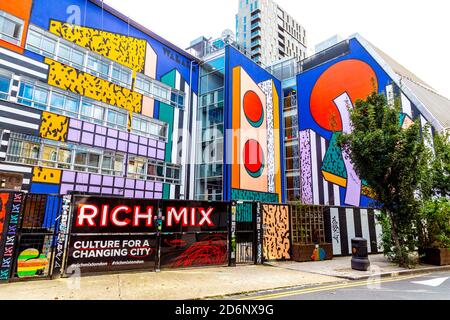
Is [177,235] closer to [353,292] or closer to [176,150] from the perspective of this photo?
[353,292]

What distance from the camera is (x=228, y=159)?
26.4 m

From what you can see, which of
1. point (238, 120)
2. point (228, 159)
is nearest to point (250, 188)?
point (228, 159)

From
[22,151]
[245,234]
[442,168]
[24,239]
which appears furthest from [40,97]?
[442,168]

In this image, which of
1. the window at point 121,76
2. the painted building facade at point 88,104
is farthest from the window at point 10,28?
the window at point 121,76

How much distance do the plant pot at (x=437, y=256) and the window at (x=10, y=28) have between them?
2473cm

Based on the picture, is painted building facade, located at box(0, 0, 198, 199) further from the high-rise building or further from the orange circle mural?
the high-rise building

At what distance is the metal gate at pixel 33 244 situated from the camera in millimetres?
7551

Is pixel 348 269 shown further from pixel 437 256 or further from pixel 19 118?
pixel 19 118

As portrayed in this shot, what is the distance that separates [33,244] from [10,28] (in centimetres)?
1562

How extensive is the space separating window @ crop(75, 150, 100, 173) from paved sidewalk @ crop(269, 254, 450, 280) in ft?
46.4

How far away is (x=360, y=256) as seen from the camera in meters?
10.5

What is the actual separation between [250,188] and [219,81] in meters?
12.1

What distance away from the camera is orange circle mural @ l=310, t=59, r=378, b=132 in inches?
1096

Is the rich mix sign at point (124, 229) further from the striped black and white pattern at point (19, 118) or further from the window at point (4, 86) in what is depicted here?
the window at point (4, 86)
